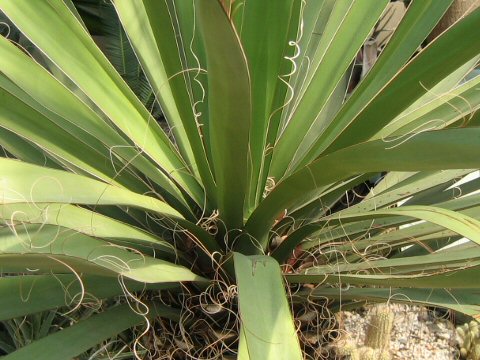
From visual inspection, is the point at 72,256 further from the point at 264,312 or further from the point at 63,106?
the point at 63,106

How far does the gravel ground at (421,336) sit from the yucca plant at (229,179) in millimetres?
820

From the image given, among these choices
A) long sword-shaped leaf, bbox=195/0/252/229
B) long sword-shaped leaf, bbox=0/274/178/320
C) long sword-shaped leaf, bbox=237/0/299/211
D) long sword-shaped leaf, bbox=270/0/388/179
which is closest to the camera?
long sword-shaped leaf, bbox=195/0/252/229

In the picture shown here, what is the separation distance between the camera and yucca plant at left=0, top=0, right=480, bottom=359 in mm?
663

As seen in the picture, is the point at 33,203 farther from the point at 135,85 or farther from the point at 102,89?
the point at 135,85

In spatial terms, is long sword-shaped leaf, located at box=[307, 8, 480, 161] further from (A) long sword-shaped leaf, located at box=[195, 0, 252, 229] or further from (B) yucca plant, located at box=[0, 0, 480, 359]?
(A) long sword-shaped leaf, located at box=[195, 0, 252, 229]

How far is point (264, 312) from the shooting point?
66 cm

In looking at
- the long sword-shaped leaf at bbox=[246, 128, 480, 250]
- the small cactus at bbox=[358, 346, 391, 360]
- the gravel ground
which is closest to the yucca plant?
the long sword-shaped leaf at bbox=[246, 128, 480, 250]


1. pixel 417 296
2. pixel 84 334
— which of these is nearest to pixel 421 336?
pixel 417 296

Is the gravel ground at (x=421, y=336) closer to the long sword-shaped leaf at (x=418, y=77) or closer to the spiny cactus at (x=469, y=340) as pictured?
the spiny cactus at (x=469, y=340)

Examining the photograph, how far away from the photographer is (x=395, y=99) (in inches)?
29.5

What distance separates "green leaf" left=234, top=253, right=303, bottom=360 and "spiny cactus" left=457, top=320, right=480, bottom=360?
1367mm

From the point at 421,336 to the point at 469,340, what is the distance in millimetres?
146

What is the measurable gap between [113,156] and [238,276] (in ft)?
1.14

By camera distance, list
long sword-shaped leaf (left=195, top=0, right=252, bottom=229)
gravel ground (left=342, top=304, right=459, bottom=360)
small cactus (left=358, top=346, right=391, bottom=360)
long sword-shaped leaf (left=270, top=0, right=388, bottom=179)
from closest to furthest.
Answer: long sword-shaped leaf (left=195, top=0, right=252, bottom=229)
long sword-shaped leaf (left=270, top=0, right=388, bottom=179)
small cactus (left=358, top=346, right=391, bottom=360)
gravel ground (left=342, top=304, right=459, bottom=360)
